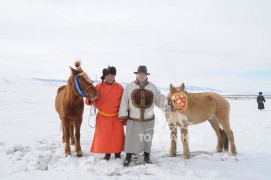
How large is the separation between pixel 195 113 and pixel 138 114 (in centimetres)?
158

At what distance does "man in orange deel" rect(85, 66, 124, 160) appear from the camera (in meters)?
5.52

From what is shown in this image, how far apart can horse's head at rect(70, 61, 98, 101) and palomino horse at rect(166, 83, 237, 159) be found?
179 cm

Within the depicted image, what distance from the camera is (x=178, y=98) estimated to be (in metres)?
5.68

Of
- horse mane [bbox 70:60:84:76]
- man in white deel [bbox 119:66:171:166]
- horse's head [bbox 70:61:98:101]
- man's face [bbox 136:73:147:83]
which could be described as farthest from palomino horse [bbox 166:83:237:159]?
horse mane [bbox 70:60:84:76]

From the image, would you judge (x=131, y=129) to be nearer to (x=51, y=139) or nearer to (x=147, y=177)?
(x=147, y=177)

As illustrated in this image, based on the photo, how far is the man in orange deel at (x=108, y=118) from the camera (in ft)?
18.1

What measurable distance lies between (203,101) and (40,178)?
4066mm

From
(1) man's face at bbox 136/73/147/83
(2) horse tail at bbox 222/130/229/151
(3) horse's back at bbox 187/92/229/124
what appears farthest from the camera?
(2) horse tail at bbox 222/130/229/151

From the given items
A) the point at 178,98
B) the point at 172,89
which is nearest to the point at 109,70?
the point at 172,89

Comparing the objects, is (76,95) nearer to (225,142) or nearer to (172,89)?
(172,89)

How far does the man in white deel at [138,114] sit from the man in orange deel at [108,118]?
226 mm

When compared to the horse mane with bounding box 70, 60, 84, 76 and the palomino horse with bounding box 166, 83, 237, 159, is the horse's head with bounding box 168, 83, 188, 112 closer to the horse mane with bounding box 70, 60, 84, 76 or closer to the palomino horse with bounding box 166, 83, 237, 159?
the palomino horse with bounding box 166, 83, 237, 159

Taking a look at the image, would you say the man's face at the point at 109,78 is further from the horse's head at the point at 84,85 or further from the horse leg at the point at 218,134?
the horse leg at the point at 218,134

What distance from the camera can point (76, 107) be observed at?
585 centimetres
